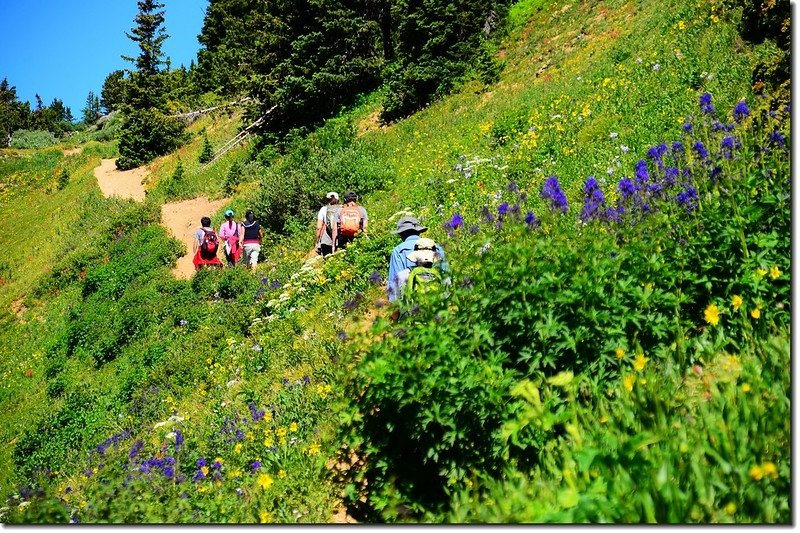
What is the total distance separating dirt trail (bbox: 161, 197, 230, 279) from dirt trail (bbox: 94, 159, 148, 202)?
558 cm

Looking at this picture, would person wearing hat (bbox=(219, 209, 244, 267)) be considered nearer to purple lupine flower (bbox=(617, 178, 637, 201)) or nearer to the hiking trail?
the hiking trail

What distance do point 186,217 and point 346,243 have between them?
1205 cm

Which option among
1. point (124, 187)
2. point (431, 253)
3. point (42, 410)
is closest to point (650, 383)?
point (431, 253)

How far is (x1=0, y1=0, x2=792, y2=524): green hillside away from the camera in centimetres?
295

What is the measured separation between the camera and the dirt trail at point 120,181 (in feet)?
98.8

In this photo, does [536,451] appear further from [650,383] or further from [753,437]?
[753,437]

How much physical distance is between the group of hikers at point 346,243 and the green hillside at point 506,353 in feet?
1.17

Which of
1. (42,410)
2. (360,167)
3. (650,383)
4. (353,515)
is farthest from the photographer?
(360,167)

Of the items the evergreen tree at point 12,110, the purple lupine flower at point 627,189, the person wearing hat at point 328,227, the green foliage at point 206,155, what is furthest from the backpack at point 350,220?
the evergreen tree at point 12,110

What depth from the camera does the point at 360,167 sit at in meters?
16.7

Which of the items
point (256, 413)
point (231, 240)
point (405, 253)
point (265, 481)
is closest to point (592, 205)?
point (405, 253)

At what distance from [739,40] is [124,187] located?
2834 cm

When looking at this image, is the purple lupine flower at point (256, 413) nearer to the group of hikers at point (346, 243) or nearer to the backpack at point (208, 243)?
the group of hikers at point (346, 243)

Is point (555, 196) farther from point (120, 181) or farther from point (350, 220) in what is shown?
point (120, 181)
